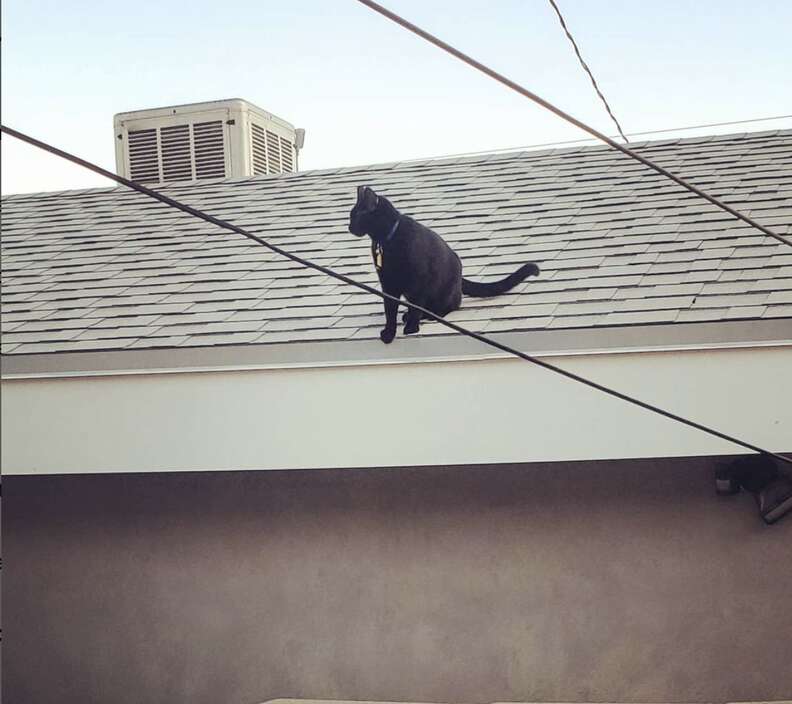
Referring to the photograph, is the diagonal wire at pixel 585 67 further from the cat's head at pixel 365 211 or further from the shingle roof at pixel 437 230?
the cat's head at pixel 365 211

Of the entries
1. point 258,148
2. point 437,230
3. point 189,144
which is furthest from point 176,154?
point 437,230

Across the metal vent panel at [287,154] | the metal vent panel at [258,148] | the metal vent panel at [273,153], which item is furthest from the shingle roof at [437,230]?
the metal vent panel at [287,154]

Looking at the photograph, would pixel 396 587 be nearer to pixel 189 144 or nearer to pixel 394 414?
pixel 394 414

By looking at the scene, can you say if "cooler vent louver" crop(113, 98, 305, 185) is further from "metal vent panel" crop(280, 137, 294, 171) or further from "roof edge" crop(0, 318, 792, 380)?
"roof edge" crop(0, 318, 792, 380)

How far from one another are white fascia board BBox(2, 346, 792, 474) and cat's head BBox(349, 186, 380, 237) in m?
0.64

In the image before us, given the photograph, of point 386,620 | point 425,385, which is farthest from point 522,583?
point 425,385

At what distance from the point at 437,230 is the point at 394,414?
2.09 m

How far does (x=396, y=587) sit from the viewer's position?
493 centimetres

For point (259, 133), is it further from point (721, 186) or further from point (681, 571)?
point (681, 571)

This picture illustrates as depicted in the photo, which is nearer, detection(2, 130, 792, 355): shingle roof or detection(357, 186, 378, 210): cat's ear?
detection(357, 186, 378, 210): cat's ear

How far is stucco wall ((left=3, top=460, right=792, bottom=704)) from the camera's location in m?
4.65

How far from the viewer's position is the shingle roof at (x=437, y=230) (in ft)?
15.2

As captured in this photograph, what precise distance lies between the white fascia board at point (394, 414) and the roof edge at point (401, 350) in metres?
0.03

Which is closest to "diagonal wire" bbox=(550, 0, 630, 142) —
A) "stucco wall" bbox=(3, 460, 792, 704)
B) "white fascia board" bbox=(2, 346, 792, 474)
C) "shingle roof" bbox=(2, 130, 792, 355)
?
Answer: "shingle roof" bbox=(2, 130, 792, 355)
